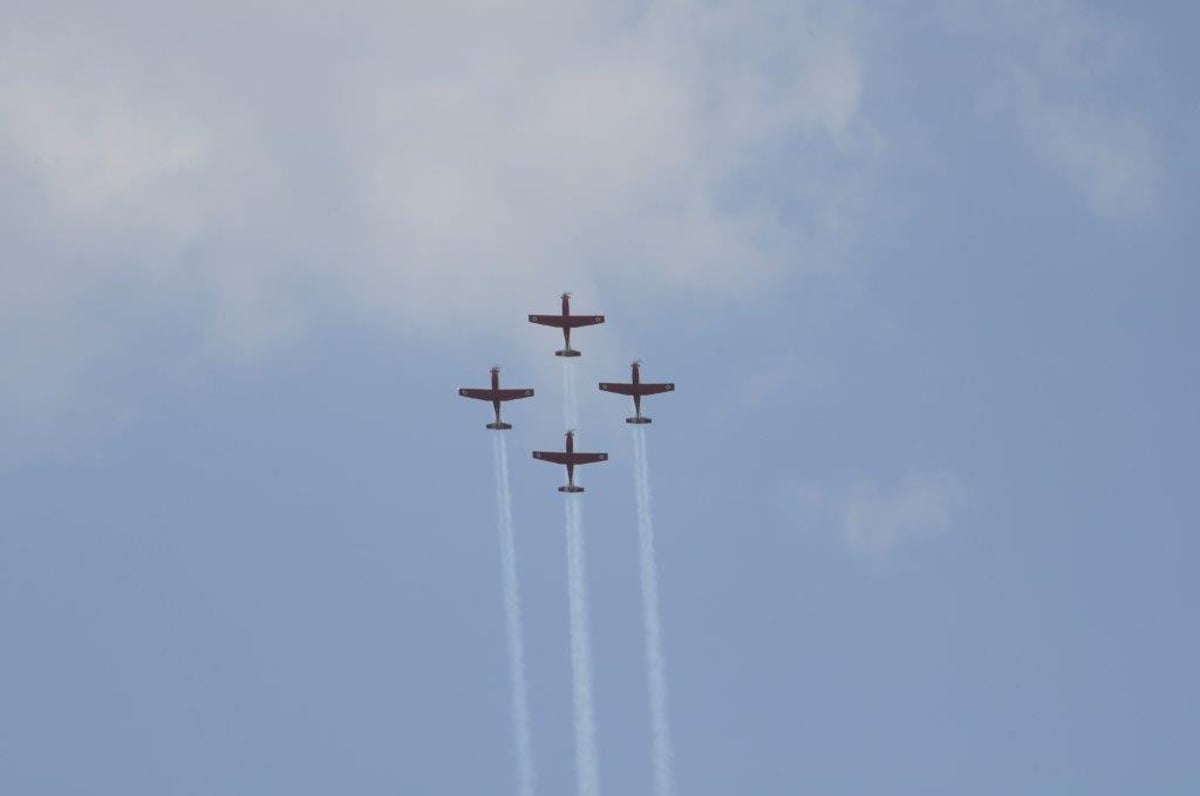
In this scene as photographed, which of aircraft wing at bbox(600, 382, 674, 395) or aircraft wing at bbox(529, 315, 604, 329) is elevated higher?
aircraft wing at bbox(529, 315, 604, 329)

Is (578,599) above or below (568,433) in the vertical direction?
below

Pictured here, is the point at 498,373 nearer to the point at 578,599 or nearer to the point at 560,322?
the point at 560,322

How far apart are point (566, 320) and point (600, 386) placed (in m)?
7.43

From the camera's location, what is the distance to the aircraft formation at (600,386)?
621ft

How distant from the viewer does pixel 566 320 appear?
19162 centimetres

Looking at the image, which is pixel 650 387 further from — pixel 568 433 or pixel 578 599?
pixel 578 599

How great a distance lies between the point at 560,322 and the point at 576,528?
63.3 ft

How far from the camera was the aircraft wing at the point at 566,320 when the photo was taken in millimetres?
191375

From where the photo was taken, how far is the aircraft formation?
621ft

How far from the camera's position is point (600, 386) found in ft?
638

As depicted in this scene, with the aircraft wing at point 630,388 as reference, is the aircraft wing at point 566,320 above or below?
above

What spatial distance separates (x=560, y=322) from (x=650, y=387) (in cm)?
1070

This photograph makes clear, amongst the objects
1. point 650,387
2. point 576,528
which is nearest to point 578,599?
point 576,528

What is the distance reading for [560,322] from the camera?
630ft
